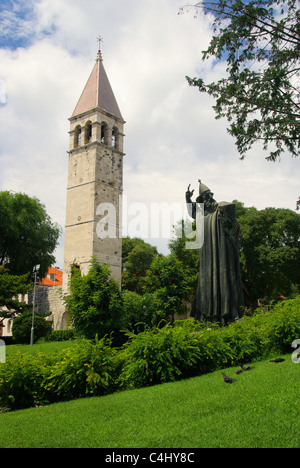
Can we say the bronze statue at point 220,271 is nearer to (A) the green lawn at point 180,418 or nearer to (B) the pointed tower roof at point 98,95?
(A) the green lawn at point 180,418

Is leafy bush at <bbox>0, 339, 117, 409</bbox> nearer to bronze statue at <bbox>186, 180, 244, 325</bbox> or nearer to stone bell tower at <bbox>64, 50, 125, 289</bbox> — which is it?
bronze statue at <bbox>186, 180, 244, 325</bbox>

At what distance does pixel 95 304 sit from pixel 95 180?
61.7 ft

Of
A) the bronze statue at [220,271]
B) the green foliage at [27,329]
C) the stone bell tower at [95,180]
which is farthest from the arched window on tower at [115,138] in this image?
the bronze statue at [220,271]

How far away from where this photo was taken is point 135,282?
35406 mm

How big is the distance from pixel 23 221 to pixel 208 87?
23556 mm

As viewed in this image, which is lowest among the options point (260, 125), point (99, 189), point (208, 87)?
point (260, 125)

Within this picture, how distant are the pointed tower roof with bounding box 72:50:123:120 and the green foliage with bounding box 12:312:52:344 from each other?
A: 18.2 metres

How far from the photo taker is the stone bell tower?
29.9 meters

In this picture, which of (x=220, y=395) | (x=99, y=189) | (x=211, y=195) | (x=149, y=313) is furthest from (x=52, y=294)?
(x=220, y=395)

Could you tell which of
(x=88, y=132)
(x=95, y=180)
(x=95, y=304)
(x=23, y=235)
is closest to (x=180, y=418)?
(x=95, y=304)

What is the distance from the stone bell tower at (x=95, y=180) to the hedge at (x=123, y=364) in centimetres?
2214

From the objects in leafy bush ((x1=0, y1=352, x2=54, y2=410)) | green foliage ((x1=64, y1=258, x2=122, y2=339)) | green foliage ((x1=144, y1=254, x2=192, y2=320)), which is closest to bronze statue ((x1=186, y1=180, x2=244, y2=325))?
→ green foliage ((x1=64, y1=258, x2=122, y2=339))

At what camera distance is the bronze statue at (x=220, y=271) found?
30.6ft

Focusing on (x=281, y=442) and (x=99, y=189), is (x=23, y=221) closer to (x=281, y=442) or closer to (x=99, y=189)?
(x=99, y=189)
